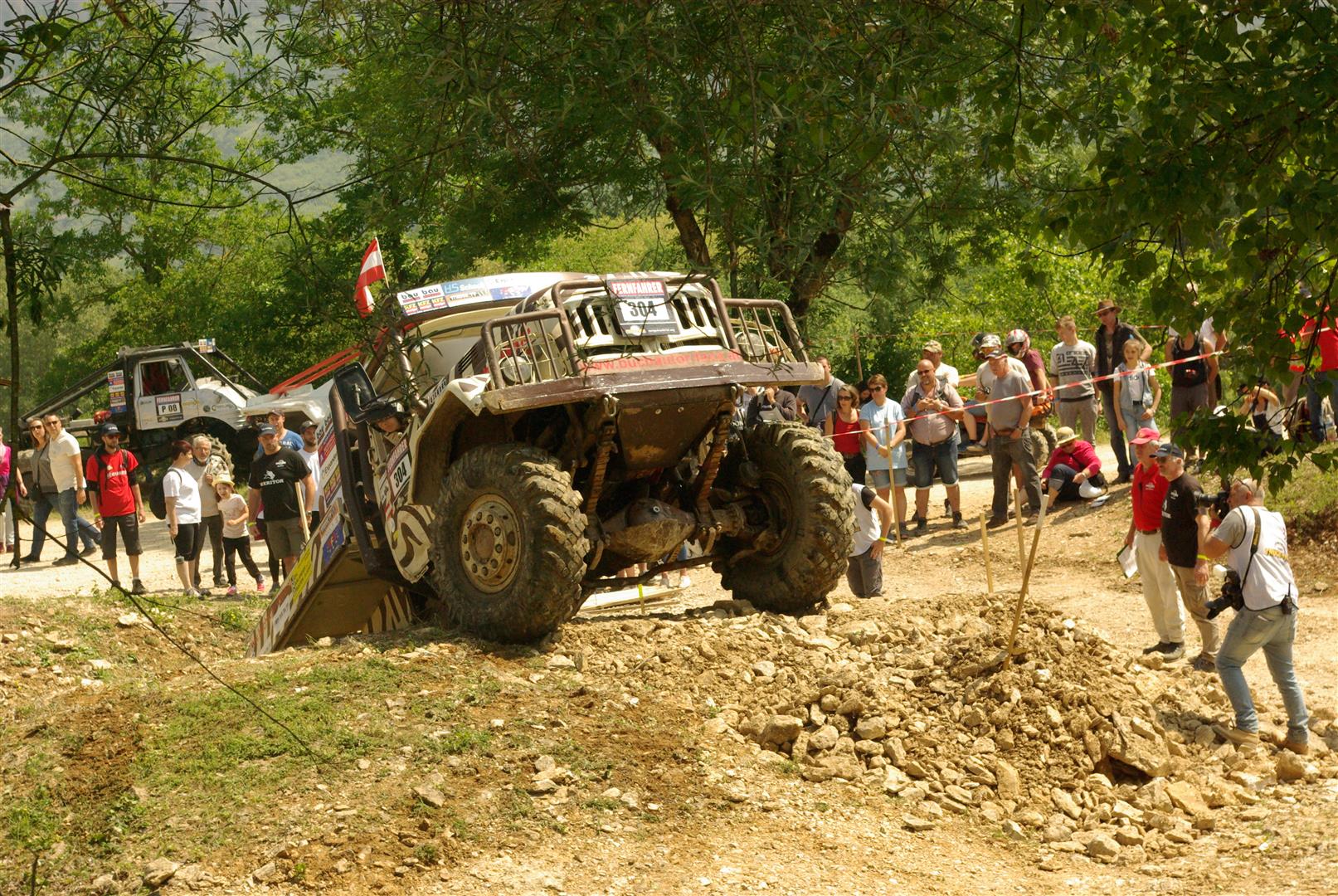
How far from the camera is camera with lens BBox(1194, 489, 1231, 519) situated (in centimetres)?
978

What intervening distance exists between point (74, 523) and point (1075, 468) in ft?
35.6

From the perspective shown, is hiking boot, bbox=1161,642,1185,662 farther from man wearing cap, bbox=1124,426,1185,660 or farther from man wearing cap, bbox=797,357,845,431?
man wearing cap, bbox=797,357,845,431

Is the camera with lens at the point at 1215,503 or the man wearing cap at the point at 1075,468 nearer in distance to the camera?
the camera with lens at the point at 1215,503

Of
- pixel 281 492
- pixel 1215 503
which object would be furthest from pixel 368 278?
pixel 281 492

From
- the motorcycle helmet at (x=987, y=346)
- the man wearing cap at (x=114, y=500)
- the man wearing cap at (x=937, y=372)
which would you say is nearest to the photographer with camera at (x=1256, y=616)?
the motorcycle helmet at (x=987, y=346)

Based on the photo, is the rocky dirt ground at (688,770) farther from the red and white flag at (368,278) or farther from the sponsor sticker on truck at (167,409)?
the sponsor sticker on truck at (167,409)

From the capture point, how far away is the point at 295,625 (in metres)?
11.1

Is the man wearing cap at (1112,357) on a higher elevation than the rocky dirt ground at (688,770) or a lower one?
higher

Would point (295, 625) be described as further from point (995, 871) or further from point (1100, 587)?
point (1100, 587)

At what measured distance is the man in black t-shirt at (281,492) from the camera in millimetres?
15336

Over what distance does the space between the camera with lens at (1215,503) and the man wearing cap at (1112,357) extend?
5.61 m

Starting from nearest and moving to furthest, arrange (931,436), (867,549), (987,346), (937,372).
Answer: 1. (867,549)
2. (931,436)
3. (987,346)
4. (937,372)

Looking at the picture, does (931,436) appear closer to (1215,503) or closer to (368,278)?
(1215,503)

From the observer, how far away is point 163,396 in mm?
26344
